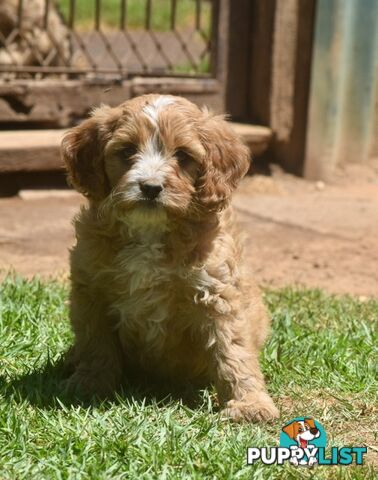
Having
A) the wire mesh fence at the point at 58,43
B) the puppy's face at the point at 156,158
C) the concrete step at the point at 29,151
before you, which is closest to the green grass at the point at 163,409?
the puppy's face at the point at 156,158

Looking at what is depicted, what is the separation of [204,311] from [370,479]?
1.07 metres

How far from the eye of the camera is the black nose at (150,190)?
4109 millimetres

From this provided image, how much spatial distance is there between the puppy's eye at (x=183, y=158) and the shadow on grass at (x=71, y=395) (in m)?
1.03

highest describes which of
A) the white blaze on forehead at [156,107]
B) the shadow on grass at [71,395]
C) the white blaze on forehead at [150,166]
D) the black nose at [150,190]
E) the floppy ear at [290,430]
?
the white blaze on forehead at [156,107]

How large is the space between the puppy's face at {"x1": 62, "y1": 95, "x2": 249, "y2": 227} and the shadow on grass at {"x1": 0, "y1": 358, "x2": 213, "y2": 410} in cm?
83

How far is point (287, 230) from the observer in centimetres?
824

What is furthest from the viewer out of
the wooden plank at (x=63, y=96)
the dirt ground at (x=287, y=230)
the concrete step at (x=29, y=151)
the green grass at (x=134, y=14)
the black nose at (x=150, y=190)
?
the green grass at (x=134, y=14)

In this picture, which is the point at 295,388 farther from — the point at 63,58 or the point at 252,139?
the point at 63,58

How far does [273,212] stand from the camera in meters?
8.83

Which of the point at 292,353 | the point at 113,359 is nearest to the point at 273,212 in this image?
the point at 292,353

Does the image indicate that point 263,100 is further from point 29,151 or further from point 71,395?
point 71,395

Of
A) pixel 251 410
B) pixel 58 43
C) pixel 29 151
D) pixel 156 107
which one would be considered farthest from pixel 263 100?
pixel 251 410

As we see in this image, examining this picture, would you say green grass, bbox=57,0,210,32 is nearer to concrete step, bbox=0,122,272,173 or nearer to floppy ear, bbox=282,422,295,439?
concrete step, bbox=0,122,272,173

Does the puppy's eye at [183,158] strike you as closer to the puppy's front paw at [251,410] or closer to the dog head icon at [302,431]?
the puppy's front paw at [251,410]
